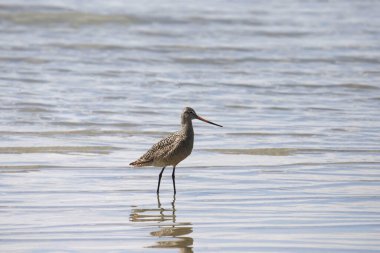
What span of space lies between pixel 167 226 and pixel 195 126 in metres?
5.24

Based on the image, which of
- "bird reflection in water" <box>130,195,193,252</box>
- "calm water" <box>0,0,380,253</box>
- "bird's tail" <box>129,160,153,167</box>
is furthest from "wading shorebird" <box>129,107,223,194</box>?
"bird reflection in water" <box>130,195,193,252</box>

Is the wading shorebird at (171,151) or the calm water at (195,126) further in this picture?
the wading shorebird at (171,151)

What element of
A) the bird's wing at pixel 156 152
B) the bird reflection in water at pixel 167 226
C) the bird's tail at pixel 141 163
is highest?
the bird's wing at pixel 156 152

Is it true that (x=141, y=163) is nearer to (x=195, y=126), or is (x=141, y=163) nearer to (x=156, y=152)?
(x=156, y=152)

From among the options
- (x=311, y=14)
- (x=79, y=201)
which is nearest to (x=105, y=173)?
(x=79, y=201)

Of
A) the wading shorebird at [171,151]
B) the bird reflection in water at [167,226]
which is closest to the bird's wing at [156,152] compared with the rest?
the wading shorebird at [171,151]

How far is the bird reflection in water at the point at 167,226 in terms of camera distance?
6.64 m

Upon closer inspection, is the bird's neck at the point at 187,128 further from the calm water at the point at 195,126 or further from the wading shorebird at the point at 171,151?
the calm water at the point at 195,126

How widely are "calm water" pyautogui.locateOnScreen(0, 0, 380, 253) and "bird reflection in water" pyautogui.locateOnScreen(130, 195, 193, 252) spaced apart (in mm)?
14

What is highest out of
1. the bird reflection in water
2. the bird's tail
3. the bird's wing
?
the bird's wing

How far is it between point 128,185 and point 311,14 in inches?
724

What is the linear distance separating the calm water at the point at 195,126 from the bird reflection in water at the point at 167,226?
14 mm

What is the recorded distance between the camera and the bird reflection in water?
664cm

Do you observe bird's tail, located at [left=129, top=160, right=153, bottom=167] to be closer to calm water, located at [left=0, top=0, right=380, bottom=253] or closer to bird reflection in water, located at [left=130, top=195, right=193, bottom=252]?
calm water, located at [left=0, top=0, right=380, bottom=253]
